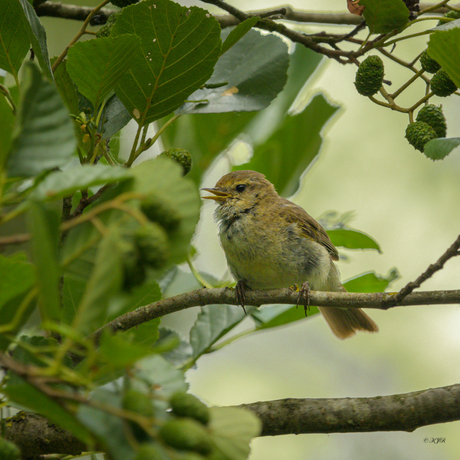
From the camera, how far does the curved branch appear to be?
2098 millimetres

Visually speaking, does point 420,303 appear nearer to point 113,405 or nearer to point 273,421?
point 273,421

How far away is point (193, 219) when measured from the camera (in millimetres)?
1060

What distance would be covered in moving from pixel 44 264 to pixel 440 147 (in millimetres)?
1253

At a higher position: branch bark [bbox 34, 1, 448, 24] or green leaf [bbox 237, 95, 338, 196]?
branch bark [bbox 34, 1, 448, 24]

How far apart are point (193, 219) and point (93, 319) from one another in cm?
26

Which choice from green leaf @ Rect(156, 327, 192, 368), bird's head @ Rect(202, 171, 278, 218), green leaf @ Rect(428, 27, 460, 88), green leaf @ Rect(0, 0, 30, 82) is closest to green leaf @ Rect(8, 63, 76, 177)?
green leaf @ Rect(0, 0, 30, 82)

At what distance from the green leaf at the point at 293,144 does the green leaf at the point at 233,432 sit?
252 cm

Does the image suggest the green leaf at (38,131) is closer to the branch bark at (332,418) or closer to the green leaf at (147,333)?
the green leaf at (147,333)

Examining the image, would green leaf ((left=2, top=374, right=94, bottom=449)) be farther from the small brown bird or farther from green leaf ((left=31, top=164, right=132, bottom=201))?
the small brown bird

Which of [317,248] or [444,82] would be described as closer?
[444,82]

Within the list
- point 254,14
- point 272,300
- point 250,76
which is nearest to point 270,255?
point 272,300

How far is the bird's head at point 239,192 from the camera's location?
4.05 metres

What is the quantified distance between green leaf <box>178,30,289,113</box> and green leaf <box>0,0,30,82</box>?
31.4 inches

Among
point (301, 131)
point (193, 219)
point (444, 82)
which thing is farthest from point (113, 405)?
point (301, 131)
